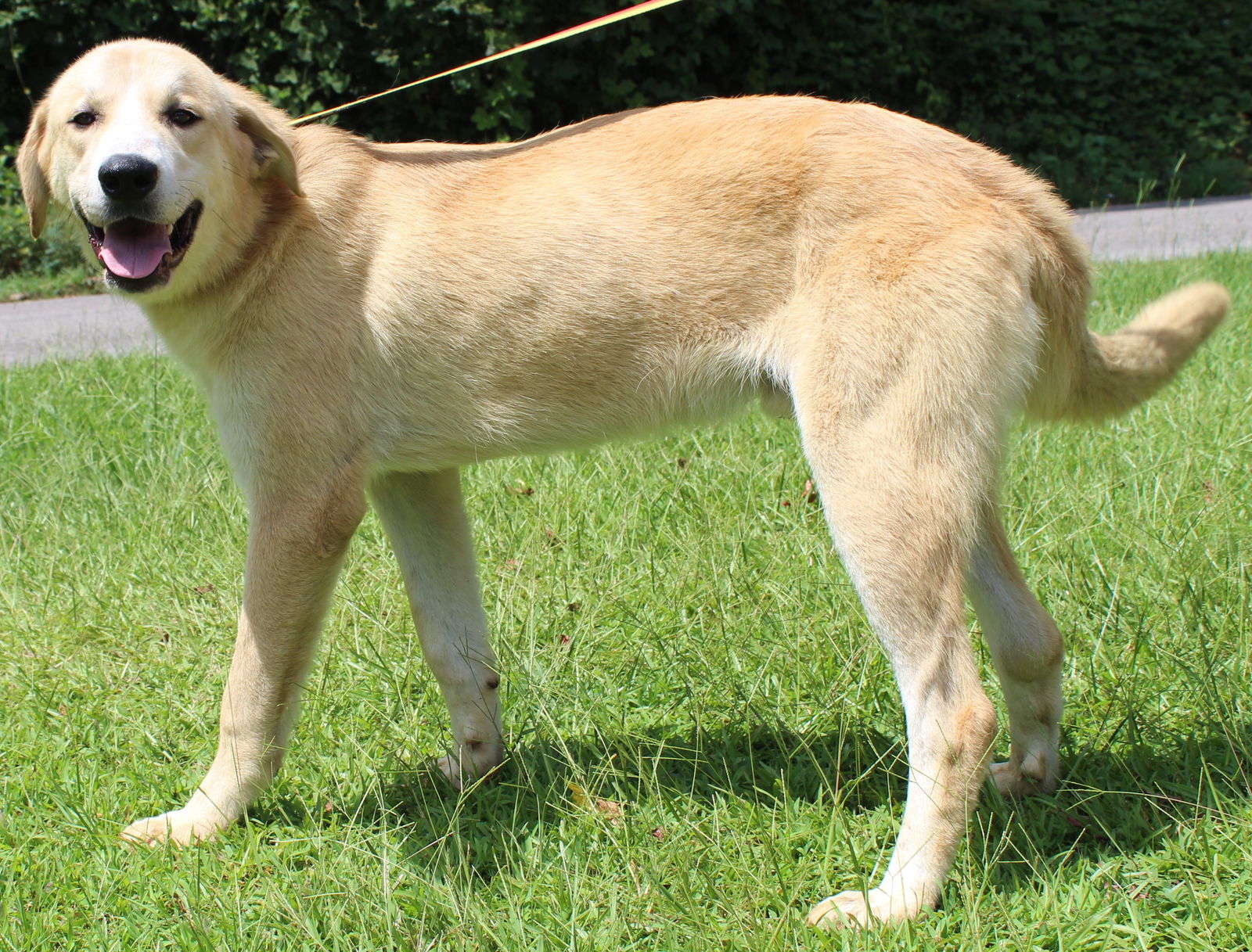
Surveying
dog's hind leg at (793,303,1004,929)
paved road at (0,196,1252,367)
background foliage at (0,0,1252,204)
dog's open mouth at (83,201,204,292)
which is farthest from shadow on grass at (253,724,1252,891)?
background foliage at (0,0,1252,204)

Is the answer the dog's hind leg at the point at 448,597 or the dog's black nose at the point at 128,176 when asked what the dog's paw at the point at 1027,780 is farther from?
the dog's black nose at the point at 128,176

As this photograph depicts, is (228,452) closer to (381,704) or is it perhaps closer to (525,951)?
(381,704)

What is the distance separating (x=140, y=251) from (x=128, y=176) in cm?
19

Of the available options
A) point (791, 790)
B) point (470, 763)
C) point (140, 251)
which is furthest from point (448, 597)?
point (140, 251)

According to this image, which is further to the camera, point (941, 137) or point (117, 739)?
point (117, 739)

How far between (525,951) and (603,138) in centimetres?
196

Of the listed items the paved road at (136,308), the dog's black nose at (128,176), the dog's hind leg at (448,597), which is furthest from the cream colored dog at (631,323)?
the paved road at (136,308)

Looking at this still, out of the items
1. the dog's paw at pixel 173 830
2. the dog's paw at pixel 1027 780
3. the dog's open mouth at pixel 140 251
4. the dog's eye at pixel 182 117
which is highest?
the dog's eye at pixel 182 117

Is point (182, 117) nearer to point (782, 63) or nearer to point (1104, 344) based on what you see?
point (1104, 344)

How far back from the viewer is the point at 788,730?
124 inches

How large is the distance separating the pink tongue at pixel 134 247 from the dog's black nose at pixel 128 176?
11cm

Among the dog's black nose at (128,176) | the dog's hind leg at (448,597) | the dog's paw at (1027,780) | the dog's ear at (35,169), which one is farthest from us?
the dog's hind leg at (448,597)

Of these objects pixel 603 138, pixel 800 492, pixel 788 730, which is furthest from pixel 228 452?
pixel 800 492

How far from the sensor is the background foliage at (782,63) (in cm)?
1259
